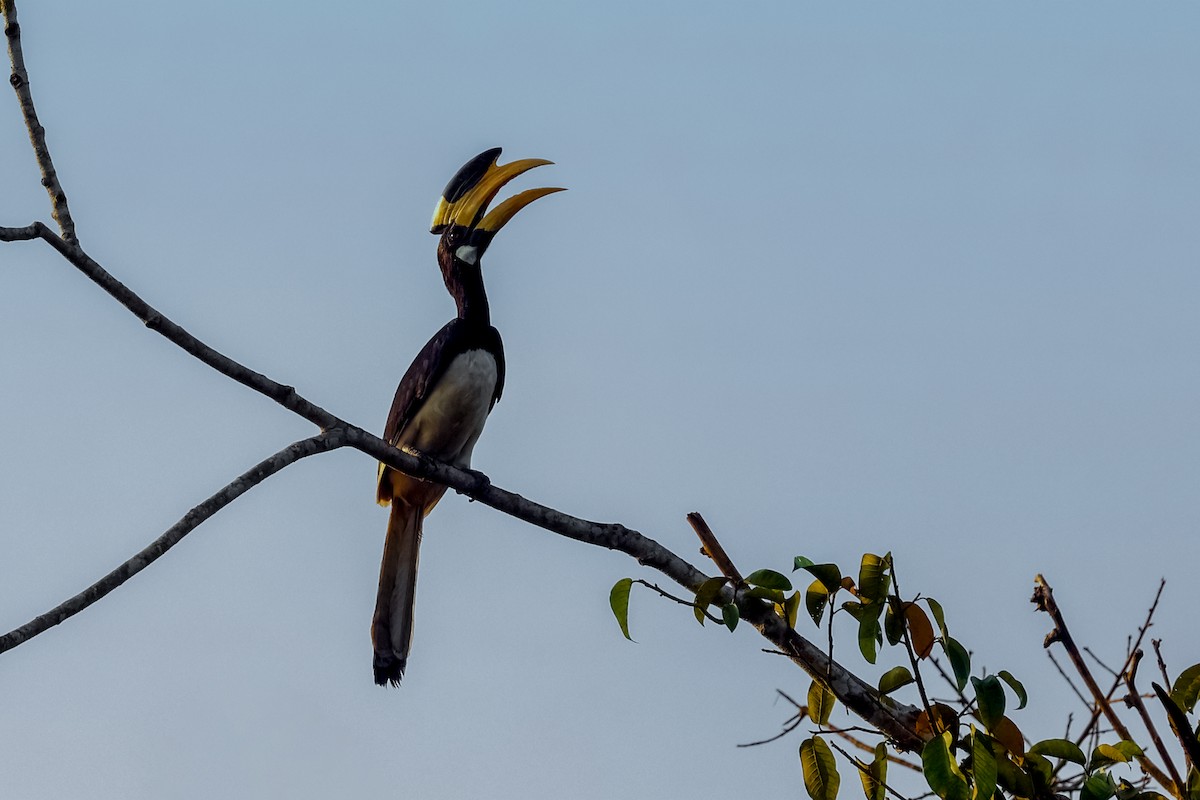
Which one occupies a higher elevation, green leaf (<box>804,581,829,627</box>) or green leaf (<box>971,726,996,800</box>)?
green leaf (<box>804,581,829,627</box>)

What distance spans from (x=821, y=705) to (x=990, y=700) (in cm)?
59

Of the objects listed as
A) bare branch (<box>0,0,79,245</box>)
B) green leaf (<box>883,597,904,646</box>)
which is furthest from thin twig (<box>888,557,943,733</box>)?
bare branch (<box>0,0,79,245</box>)

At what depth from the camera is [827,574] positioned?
288cm

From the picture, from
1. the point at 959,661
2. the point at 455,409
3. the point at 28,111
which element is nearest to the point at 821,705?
the point at 959,661

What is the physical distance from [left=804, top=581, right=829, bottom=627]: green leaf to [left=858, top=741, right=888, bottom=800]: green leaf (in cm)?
Answer: 32

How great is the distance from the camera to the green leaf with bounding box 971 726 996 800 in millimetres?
2535

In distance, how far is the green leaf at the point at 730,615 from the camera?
3.02 meters

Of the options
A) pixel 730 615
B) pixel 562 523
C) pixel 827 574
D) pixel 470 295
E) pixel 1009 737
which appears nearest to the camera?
pixel 1009 737

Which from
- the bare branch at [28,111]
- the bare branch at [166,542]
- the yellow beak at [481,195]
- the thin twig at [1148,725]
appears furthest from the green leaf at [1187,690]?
the yellow beak at [481,195]

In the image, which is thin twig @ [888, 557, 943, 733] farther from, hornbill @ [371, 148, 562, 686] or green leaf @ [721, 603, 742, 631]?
hornbill @ [371, 148, 562, 686]

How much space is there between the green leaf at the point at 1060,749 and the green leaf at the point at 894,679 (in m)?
0.37

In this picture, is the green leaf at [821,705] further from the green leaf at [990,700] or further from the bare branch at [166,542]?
the bare branch at [166,542]

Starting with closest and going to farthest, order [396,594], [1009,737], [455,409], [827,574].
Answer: [1009,737] → [827,574] → [396,594] → [455,409]

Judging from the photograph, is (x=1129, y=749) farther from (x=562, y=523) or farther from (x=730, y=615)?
(x=562, y=523)
